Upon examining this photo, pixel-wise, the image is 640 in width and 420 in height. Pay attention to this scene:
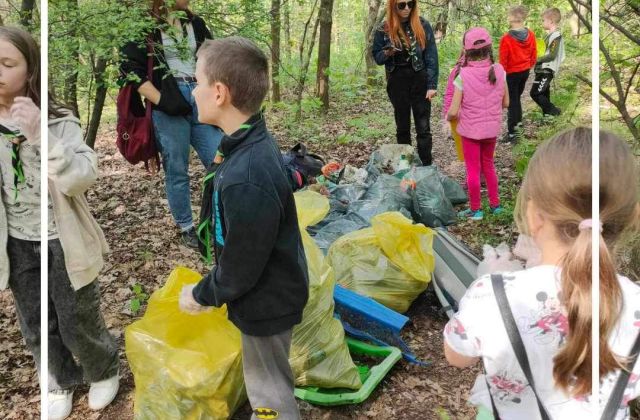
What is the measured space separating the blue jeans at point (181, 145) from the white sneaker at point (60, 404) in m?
1.72

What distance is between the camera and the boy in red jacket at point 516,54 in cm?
672

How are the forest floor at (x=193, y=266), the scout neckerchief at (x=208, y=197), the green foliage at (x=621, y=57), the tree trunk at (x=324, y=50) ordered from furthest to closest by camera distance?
the tree trunk at (x=324, y=50) < the forest floor at (x=193, y=266) < the green foliage at (x=621, y=57) < the scout neckerchief at (x=208, y=197)

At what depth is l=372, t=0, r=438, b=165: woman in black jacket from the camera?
4.97 meters

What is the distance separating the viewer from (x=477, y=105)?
174 inches

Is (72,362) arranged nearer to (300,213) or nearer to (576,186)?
(300,213)

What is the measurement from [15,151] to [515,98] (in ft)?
20.3

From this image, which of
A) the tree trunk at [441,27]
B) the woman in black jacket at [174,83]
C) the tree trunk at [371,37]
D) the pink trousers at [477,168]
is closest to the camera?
the woman in black jacket at [174,83]

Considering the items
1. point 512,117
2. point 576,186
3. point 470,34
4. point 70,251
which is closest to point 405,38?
point 470,34

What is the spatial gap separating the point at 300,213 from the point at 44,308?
6.28ft

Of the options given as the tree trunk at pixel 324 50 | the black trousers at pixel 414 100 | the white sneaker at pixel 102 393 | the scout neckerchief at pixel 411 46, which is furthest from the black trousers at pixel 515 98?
the white sneaker at pixel 102 393

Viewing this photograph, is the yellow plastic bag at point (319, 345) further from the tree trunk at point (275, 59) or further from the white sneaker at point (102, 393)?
the tree trunk at point (275, 59)

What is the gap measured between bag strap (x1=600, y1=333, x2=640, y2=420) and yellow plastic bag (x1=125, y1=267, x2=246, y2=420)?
1453 mm

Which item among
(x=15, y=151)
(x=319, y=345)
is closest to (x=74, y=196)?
(x=15, y=151)

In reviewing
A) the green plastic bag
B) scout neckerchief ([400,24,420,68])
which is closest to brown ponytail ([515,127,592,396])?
the green plastic bag
